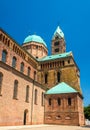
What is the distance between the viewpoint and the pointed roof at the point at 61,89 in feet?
119

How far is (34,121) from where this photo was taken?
32.3 meters

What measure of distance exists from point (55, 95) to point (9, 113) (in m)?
14.8

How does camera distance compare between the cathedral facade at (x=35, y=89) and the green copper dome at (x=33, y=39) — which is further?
the green copper dome at (x=33, y=39)

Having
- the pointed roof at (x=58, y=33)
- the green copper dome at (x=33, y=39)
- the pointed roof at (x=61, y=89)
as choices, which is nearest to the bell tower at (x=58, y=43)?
the pointed roof at (x=58, y=33)

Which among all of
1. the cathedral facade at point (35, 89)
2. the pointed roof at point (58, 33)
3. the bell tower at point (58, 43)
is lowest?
the cathedral facade at point (35, 89)

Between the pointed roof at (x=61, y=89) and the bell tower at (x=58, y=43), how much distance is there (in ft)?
59.0

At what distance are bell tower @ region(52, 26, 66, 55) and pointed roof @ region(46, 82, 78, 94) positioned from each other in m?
18.0

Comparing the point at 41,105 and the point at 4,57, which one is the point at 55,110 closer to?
the point at 41,105

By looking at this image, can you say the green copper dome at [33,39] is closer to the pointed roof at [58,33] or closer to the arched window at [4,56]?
the pointed roof at [58,33]

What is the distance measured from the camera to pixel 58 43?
56.9 metres

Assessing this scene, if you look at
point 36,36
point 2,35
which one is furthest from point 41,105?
point 36,36

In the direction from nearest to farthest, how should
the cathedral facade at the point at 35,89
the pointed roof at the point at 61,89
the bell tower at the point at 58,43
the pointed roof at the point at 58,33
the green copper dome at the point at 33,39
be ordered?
1. the cathedral facade at the point at 35,89
2. the pointed roof at the point at 61,89
3. the green copper dome at the point at 33,39
4. the bell tower at the point at 58,43
5. the pointed roof at the point at 58,33

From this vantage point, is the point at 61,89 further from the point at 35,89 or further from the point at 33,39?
the point at 33,39

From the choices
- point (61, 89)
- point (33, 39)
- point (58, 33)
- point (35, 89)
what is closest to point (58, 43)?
point (58, 33)
